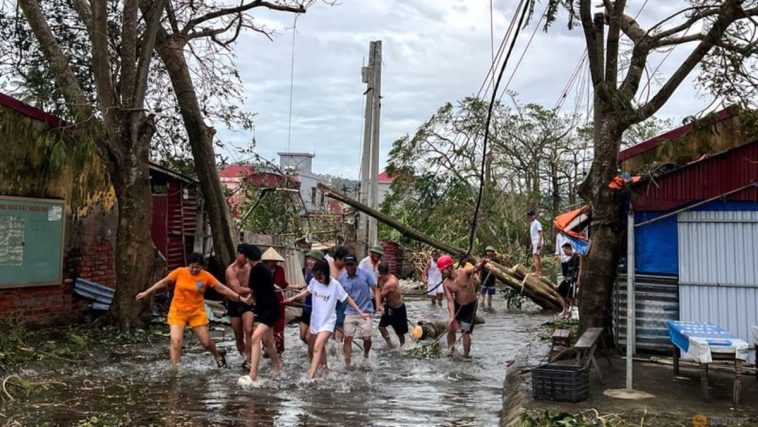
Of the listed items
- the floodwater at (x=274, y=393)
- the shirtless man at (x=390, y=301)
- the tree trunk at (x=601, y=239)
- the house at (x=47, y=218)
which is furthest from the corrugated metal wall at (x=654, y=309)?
the house at (x=47, y=218)

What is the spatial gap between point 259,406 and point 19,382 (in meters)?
2.84

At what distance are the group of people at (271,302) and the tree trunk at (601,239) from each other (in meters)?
3.20

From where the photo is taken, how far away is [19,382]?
8297mm

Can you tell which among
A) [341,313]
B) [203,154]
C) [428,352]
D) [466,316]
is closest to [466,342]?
[466,316]

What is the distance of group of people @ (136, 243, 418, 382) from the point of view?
30.9ft

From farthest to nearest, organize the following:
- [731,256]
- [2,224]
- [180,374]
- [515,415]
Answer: [2,224], [180,374], [731,256], [515,415]

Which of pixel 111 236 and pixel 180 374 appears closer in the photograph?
pixel 180 374

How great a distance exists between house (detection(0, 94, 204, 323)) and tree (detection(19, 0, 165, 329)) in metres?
0.65

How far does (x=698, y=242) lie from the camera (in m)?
9.41

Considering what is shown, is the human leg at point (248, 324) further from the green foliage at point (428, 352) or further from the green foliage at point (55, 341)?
the green foliage at point (428, 352)

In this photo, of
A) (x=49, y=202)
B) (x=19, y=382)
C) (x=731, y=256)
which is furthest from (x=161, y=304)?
(x=731, y=256)

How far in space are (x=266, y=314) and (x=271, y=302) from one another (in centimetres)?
18

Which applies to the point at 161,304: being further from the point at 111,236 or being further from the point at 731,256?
the point at 731,256

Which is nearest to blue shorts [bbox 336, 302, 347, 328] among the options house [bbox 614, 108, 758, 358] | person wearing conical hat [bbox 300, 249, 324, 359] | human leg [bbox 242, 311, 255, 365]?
person wearing conical hat [bbox 300, 249, 324, 359]
